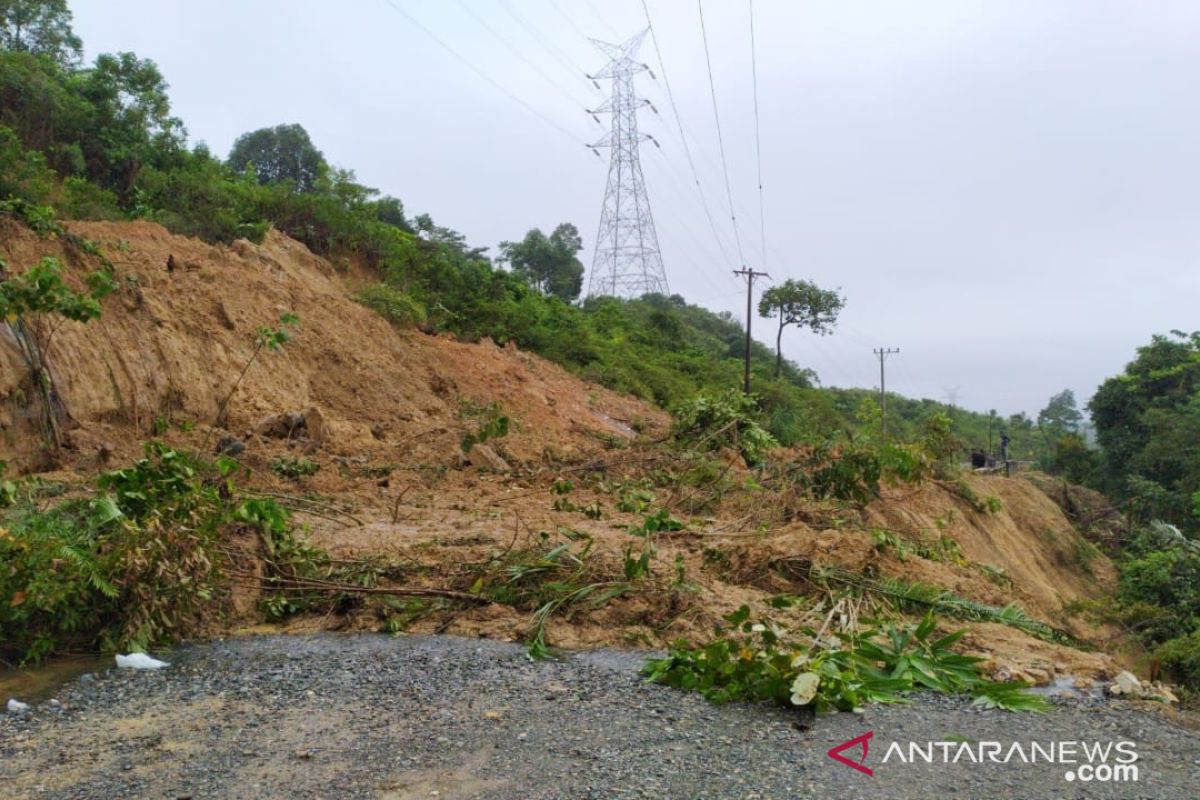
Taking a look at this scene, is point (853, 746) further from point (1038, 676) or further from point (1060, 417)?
point (1060, 417)

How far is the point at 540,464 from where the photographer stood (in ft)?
42.9

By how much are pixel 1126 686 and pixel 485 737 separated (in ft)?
13.3

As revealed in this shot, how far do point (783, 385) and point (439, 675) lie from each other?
32.5 m

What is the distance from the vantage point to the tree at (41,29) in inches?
907

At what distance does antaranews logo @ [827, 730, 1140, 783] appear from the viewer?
432 cm

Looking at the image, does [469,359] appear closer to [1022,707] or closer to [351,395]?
[351,395]

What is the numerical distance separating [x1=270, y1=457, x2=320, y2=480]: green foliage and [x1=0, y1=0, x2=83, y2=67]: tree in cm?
1762

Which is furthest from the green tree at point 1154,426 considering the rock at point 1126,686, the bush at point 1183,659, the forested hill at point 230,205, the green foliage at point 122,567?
the green foliage at point 122,567

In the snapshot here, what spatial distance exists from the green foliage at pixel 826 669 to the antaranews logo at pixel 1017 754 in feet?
1.54

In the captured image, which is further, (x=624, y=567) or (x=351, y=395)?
(x=351, y=395)

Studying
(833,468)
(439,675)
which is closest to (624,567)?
(439,675)

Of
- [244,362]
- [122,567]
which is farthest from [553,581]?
[244,362]

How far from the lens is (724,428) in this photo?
1470 centimetres

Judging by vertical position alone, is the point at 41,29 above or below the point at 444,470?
above
